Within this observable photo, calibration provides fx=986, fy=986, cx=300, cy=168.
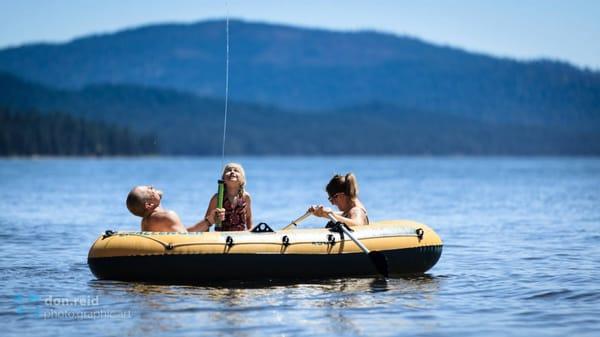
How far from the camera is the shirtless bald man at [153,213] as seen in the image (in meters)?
12.4

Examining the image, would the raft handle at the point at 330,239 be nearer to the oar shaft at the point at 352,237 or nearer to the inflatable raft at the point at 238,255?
the inflatable raft at the point at 238,255

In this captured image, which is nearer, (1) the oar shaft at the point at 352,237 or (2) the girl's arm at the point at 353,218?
(1) the oar shaft at the point at 352,237

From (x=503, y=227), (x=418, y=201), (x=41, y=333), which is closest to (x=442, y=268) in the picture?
(x=41, y=333)

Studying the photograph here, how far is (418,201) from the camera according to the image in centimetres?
3841

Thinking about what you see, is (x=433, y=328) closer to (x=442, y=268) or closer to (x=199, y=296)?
(x=199, y=296)

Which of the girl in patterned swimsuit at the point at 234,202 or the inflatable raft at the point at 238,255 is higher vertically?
the girl in patterned swimsuit at the point at 234,202

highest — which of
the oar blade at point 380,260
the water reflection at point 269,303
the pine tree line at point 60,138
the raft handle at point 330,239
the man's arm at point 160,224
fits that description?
the pine tree line at point 60,138

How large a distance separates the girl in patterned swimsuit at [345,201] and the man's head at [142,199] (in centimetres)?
207

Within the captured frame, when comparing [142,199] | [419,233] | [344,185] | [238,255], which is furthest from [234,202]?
[419,233]

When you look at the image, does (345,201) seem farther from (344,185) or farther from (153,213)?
(153,213)

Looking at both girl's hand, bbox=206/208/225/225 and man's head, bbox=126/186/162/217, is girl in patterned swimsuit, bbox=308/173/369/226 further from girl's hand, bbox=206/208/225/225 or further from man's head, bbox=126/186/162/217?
man's head, bbox=126/186/162/217

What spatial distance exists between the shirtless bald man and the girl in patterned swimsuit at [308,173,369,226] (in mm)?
1544

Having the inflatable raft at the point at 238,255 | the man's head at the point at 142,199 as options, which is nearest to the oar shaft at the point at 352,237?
the inflatable raft at the point at 238,255

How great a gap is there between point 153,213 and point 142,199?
365mm
